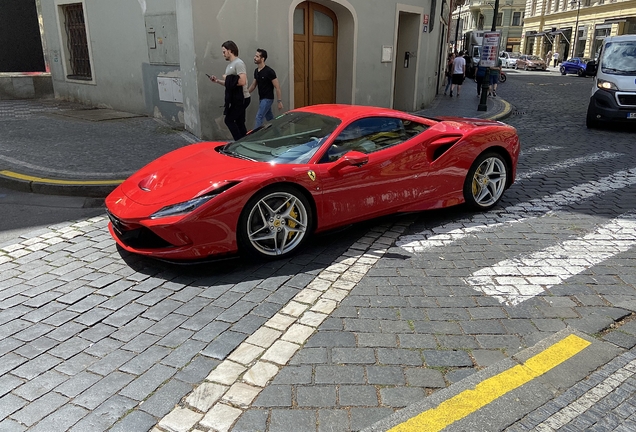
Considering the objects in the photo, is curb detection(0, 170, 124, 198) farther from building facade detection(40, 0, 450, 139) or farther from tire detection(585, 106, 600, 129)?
tire detection(585, 106, 600, 129)

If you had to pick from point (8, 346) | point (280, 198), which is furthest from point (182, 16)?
point (8, 346)

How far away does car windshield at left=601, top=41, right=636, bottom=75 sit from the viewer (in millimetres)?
11477

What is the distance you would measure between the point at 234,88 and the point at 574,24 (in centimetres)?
5285

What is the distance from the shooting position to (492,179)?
18.4ft

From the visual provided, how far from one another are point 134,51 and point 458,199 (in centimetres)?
863

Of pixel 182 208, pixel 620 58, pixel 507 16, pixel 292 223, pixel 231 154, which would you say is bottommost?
pixel 292 223

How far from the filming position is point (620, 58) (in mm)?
11781

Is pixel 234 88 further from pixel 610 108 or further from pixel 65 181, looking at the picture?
pixel 610 108

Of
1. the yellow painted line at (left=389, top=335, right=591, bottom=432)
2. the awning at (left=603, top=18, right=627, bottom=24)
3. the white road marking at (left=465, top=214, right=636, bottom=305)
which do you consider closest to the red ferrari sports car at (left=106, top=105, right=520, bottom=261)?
the white road marking at (left=465, top=214, right=636, bottom=305)

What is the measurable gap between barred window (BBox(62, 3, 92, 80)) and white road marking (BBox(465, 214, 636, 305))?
11965 millimetres

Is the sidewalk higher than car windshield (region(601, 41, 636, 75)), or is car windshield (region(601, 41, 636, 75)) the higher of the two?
car windshield (region(601, 41, 636, 75))

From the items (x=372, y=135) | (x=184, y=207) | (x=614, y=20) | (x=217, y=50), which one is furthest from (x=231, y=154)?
(x=614, y=20)

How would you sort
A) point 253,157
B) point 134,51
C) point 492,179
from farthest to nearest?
point 134,51 < point 492,179 < point 253,157

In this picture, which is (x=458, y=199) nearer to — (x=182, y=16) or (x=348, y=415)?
(x=348, y=415)
